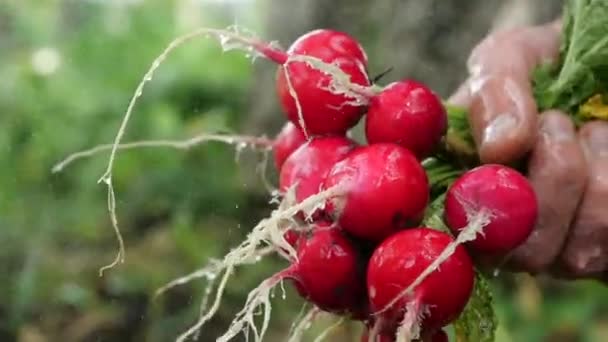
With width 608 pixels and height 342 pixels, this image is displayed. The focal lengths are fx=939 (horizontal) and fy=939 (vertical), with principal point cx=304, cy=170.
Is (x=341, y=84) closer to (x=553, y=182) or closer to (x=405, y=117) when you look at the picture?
(x=405, y=117)

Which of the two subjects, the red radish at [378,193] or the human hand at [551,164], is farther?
the human hand at [551,164]

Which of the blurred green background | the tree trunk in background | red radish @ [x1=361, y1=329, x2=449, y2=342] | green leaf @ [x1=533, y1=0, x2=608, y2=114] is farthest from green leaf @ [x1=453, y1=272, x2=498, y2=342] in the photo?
the tree trunk in background

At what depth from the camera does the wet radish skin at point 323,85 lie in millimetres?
559

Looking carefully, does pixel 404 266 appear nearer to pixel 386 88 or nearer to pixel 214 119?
pixel 386 88

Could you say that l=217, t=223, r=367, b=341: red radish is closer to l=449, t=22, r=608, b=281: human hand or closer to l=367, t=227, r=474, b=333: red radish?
l=367, t=227, r=474, b=333: red radish

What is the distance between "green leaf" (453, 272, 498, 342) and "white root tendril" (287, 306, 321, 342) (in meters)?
0.09

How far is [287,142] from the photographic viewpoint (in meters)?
0.64

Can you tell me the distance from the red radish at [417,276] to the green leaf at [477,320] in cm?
9

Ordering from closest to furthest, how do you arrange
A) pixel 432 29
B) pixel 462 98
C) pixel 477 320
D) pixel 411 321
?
pixel 411 321
pixel 477 320
pixel 462 98
pixel 432 29

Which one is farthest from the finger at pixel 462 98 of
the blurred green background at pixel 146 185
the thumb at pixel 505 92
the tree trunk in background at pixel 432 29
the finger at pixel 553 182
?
the tree trunk in background at pixel 432 29

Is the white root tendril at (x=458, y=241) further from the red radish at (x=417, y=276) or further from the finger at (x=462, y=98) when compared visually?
the finger at (x=462, y=98)

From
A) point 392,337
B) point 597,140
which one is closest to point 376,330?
point 392,337

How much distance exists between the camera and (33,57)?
2066mm

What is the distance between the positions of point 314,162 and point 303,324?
0.10 metres
